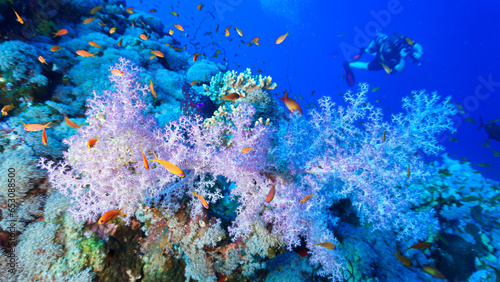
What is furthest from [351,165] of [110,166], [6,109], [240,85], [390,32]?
[390,32]

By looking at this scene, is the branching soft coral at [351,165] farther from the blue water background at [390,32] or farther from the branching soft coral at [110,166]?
the blue water background at [390,32]

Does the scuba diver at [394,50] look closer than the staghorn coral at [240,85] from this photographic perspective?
No

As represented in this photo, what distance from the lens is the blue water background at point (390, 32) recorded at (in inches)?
2045

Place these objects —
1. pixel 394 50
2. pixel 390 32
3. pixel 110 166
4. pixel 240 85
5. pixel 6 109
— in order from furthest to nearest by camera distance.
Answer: pixel 390 32 → pixel 394 50 → pixel 240 85 → pixel 6 109 → pixel 110 166

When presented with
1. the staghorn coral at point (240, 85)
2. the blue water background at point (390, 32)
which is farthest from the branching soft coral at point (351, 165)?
the blue water background at point (390, 32)

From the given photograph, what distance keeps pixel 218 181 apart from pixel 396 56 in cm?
1682

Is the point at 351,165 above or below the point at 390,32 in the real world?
below

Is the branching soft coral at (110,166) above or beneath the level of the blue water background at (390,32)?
beneath

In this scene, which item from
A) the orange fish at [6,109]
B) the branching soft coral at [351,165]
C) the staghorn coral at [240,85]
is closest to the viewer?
the branching soft coral at [351,165]

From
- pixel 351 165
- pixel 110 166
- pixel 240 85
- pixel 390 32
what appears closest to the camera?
pixel 110 166

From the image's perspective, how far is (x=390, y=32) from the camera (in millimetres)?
72062

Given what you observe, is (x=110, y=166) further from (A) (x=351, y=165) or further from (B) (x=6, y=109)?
(A) (x=351, y=165)

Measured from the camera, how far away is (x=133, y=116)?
2.77m

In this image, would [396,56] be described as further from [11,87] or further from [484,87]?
[484,87]
